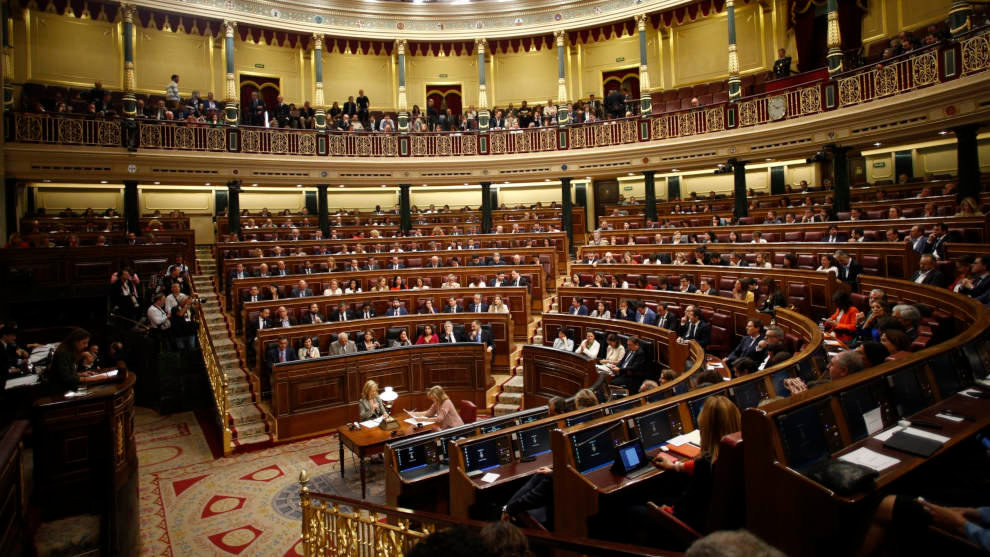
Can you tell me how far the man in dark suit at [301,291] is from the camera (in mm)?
10238

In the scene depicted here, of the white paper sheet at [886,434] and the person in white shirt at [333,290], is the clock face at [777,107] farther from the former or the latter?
the white paper sheet at [886,434]

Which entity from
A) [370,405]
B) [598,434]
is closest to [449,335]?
[370,405]

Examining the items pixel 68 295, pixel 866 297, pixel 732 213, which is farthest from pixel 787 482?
pixel 732 213

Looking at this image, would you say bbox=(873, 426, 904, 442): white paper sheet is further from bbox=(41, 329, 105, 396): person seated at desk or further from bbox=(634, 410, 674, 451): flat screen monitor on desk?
bbox=(41, 329, 105, 396): person seated at desk

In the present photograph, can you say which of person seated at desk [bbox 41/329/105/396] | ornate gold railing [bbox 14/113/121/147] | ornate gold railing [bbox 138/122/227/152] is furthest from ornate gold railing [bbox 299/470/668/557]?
ornate gold railing [bbox 14/113/121/147]

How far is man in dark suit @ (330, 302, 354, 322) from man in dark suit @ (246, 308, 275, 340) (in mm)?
975

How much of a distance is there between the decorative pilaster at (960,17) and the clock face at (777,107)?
3402mm

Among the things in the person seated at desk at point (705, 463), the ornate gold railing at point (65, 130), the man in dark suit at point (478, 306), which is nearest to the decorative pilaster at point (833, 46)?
the man in dark suit at point (478, 306)

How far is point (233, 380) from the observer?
8789 millimetres

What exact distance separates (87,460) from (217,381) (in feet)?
12.2

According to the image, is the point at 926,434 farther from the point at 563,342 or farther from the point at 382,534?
the point at 563,342

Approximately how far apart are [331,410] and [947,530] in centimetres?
733

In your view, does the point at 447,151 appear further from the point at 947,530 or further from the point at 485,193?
the point at 947,530

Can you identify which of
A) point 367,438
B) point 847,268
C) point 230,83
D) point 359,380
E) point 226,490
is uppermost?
point 230,83
